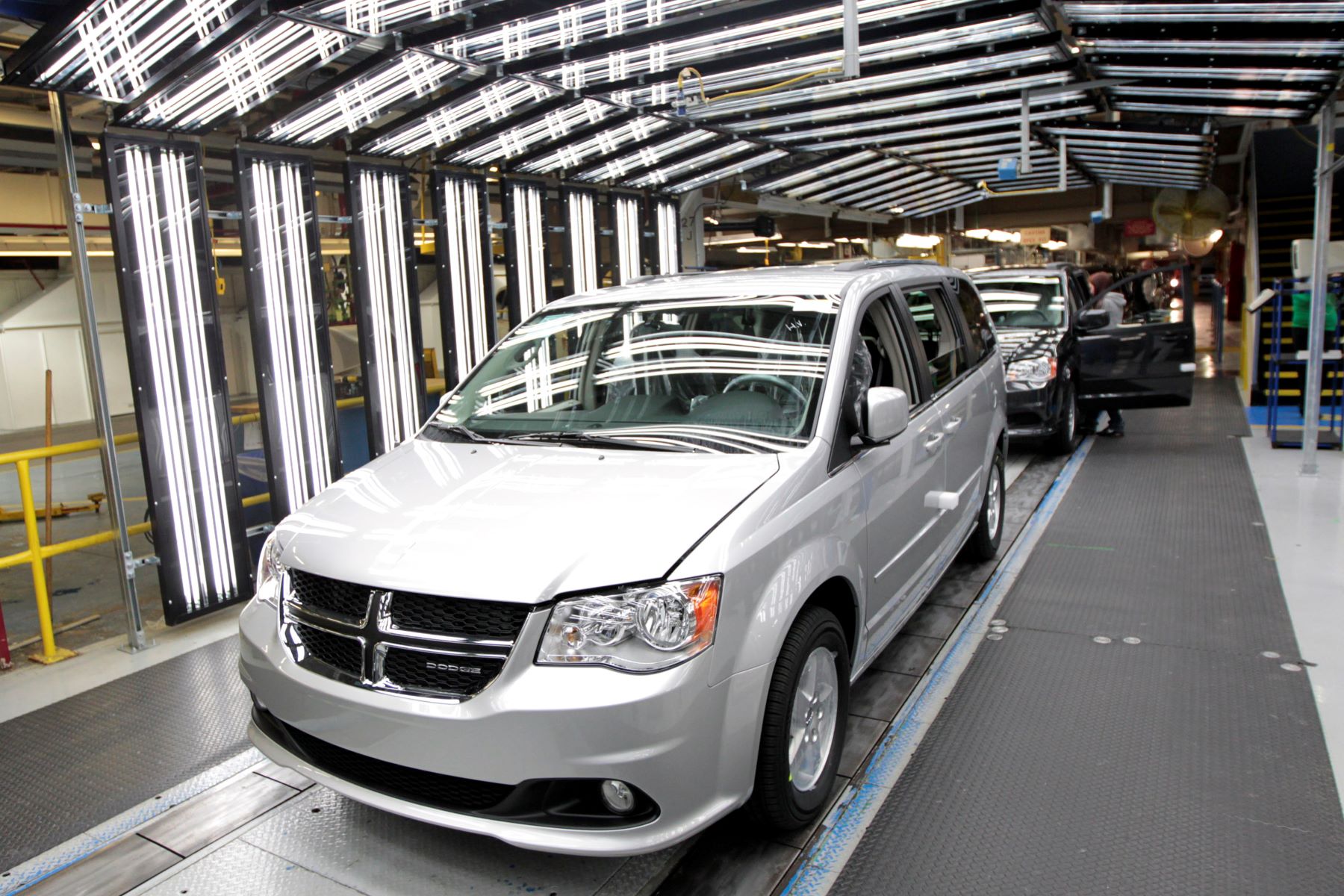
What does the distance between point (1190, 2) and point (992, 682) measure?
351 cm

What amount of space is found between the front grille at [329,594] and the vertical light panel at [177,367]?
7.52ft

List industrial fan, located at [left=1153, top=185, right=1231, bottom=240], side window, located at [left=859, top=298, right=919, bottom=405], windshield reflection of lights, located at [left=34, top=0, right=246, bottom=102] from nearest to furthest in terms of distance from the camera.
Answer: side window, located at [left=859, top=298, right=919, bottom=405]
windshield reflection of lights, located at [left=34, top=0, right=246, bottom=102]
industrial fan, located at [left=1153, top=185, right=1231, bottom=240]

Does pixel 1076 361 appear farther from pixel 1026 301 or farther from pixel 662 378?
pixel 662 378

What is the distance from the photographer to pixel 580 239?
305 inches

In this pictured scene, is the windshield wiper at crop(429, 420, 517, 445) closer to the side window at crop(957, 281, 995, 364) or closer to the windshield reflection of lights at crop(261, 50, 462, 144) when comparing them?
the windshield reflection of lights at crop(261, 50, 462, 144)

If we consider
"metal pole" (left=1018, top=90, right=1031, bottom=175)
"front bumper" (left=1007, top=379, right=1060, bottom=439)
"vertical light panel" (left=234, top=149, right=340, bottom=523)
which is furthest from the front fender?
"front bumper" (left=1007, top=379, right=1060, bottom=439)

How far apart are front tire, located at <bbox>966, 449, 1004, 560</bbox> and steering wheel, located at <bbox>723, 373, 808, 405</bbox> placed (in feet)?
7.42

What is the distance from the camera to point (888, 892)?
257 cm

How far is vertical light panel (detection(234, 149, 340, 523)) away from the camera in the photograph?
16.8 feet

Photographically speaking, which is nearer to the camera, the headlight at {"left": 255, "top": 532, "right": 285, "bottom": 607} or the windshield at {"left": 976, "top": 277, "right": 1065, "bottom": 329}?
the headlight at {"left": 255, "top": 532, "right": 285, "bottom": 607}

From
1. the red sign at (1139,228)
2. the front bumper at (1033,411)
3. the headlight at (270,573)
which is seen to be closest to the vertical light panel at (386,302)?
the headlight at (270,573)

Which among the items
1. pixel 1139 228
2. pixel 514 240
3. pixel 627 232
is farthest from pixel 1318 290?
pixel 1139 228

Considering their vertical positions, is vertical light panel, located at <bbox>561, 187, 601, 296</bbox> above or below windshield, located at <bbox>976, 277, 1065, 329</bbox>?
above

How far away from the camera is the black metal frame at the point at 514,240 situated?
6.98 metres
